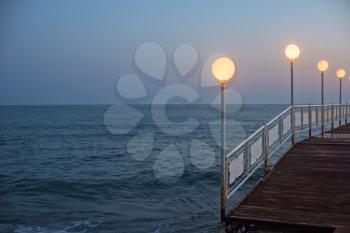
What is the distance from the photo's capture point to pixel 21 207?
16.1 metres

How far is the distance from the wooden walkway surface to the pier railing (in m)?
0.35

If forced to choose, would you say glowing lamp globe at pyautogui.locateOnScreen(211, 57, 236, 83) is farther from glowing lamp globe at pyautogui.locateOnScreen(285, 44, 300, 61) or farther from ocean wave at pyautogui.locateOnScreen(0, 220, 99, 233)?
ocean wave at pyautogui.locateOnScreen(0, 220, 99, 233)

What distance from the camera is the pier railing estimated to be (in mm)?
7836

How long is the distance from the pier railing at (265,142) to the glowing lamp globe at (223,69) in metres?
1.38

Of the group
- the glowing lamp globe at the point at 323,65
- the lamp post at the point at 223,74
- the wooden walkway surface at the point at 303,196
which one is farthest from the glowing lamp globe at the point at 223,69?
the glowing lamp globe at the point at 323,65

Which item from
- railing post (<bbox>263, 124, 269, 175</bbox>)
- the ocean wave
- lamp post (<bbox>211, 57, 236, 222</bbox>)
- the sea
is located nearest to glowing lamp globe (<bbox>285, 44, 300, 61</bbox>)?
railing post (<bbox>263, 124, 269, 175</bbox>)

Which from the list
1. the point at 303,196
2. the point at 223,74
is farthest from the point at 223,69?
the point at 303,196

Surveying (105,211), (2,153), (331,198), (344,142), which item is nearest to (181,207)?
(105,211)

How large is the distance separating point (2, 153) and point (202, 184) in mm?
24976

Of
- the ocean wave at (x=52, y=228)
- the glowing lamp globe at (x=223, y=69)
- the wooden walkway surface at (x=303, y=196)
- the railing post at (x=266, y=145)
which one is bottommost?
the ocean wave at (x=52, y=228)

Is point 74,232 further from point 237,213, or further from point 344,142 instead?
point 344,142

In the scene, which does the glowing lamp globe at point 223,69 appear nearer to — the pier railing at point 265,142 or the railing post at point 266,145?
the pier railing at point 265,142

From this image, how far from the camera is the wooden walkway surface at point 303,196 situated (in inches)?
252

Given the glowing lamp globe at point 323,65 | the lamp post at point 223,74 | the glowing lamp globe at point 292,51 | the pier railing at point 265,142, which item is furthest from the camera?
the glowing lamp globe at point 323,65
